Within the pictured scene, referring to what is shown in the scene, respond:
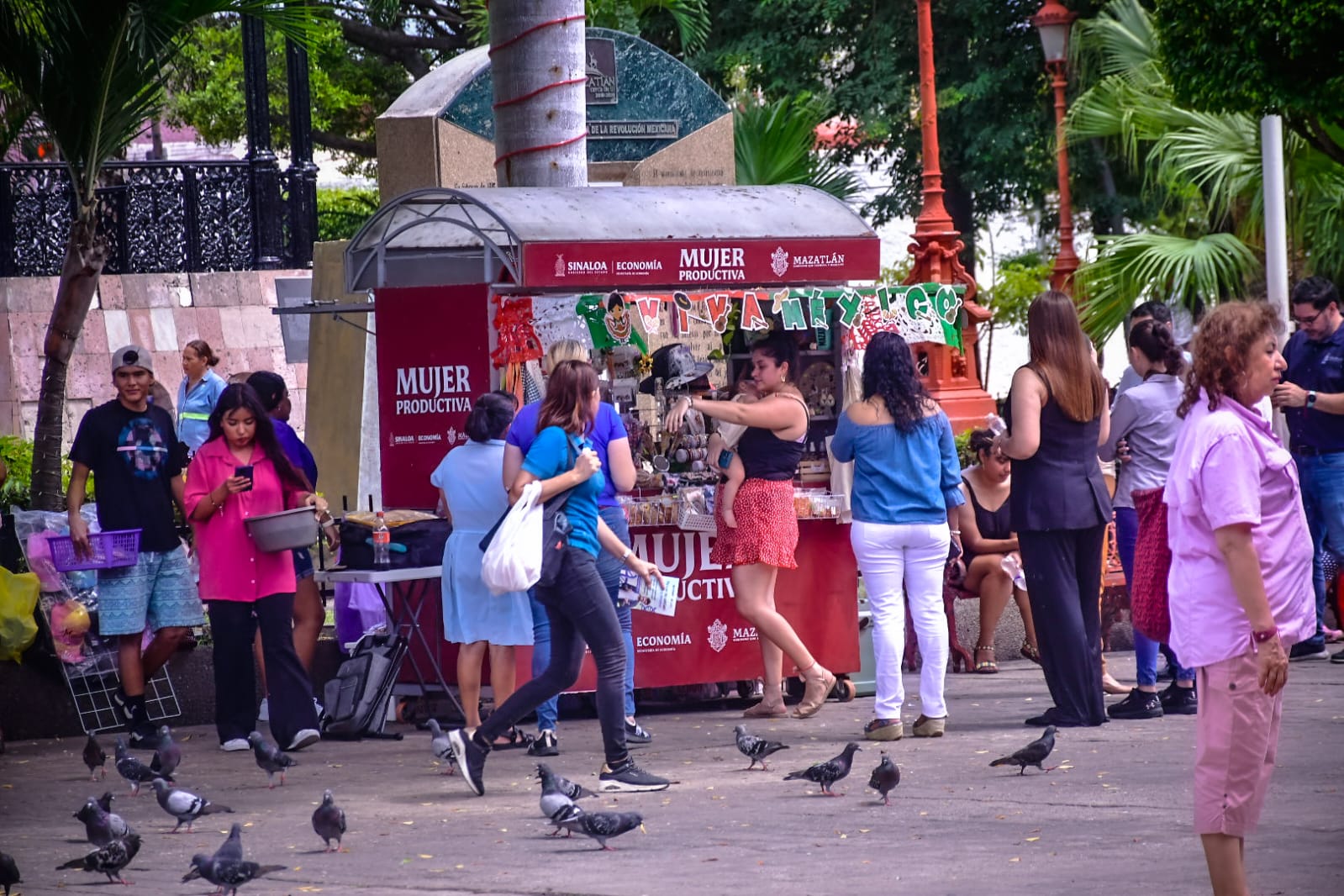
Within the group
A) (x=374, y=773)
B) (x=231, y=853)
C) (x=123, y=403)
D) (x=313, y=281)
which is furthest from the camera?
(x=313, y=281)

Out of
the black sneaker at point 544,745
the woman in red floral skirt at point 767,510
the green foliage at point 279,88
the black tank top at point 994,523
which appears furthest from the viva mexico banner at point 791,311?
the green foliage at point 279,88

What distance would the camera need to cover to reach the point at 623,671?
295 inches

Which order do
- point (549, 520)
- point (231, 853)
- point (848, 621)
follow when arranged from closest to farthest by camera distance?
point (231, 853) < point (549, 520) < point (848, 621)

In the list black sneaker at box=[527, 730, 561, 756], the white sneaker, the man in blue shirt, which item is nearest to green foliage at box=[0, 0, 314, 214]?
the white sneaker

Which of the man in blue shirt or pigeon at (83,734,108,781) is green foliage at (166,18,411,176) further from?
the man in blue shirt

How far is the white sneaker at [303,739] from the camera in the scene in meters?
9.09

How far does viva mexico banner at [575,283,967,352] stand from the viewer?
30.4 feet

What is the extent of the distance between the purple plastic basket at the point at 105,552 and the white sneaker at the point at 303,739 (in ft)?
3.79

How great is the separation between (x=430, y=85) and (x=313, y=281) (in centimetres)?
183

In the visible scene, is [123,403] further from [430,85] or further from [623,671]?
[430,85]

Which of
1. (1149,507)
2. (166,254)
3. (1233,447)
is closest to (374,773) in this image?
(1149,507)

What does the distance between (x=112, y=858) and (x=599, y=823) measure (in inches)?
62.2

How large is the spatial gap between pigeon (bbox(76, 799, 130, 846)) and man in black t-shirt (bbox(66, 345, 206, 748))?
2732 millimetres

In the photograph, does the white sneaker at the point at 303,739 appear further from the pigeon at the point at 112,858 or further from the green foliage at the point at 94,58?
the green foliage at the point at 94,58
